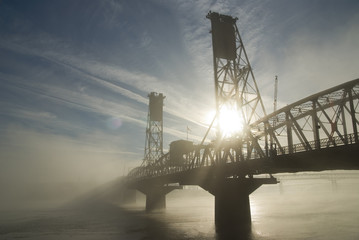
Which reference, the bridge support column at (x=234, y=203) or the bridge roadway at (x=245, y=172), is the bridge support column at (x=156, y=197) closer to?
the bridge roadway at (x=245, y=172)

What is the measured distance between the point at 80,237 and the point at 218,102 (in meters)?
26.9

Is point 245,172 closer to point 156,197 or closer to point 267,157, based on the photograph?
point 267,157

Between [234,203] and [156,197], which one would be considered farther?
[156,197]

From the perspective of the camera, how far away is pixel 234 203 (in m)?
30.7

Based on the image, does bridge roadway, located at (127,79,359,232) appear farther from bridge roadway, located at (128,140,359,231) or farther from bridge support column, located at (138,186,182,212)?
bridge support column, located at (138,186,182,212)

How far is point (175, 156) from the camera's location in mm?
53000

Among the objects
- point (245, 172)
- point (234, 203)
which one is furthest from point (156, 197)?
point (245, 172)

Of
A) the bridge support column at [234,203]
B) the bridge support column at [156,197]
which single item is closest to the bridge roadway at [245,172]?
the bridge support column at [234,203]

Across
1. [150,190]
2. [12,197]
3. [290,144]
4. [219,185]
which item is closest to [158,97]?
[150,190]

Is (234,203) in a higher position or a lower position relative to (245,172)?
lower

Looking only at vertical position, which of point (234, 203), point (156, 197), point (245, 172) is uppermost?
point (245, 172)

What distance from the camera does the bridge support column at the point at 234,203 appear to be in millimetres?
29875

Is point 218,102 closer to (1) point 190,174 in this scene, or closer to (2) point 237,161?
(2) point 237,161

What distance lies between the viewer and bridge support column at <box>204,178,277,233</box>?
98.0ft
